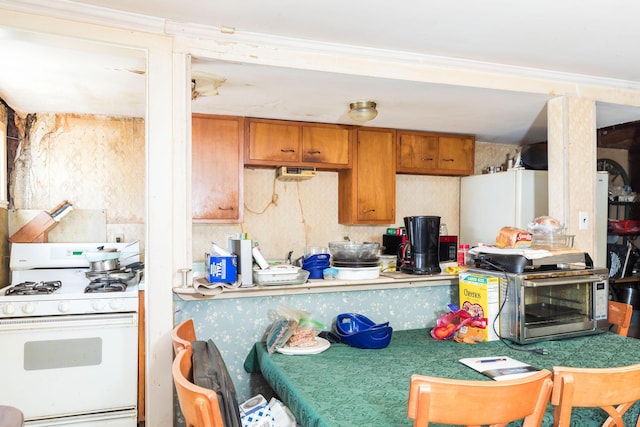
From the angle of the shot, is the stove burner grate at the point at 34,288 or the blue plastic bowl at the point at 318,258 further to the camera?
the stove burner grate at the point at 34,288

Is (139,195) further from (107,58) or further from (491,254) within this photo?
(491,254)

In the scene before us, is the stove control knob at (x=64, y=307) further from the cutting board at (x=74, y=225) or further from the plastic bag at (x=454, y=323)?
the plastic bag at (x=454, y=323)

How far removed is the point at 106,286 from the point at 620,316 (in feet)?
10.1

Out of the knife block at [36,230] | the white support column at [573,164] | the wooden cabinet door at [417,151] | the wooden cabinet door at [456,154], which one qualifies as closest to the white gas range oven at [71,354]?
the knife block at [36,230]

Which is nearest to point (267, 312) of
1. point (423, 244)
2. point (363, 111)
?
point (423, 244)

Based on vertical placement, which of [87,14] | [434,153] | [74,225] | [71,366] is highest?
[87,14]

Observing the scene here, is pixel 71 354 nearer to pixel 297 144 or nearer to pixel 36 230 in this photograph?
pixel 36 230

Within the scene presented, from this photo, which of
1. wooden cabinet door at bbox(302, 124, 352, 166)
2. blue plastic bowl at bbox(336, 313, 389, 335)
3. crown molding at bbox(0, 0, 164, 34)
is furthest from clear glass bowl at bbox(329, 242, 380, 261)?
wooden cabinet door at bbox(302, 124, 352, 166)

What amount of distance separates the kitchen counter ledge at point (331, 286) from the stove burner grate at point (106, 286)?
3.68 feet

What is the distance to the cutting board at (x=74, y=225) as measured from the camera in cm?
332

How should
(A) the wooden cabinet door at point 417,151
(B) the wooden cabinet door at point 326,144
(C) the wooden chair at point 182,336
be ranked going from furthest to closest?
(A) the wooden cabinet door at point 417,151
(B) the wooden cabinet door at point 326,144
(C) the wooden chair at point 182,336

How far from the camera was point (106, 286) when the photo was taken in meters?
2.85

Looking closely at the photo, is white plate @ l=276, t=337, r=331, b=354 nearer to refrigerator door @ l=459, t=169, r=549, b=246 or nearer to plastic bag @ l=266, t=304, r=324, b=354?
plastic bag @ l=266, t=304, r=324, b=354

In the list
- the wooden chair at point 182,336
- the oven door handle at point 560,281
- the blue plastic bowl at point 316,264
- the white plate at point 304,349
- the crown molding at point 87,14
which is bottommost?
the white plate at point 304,349
